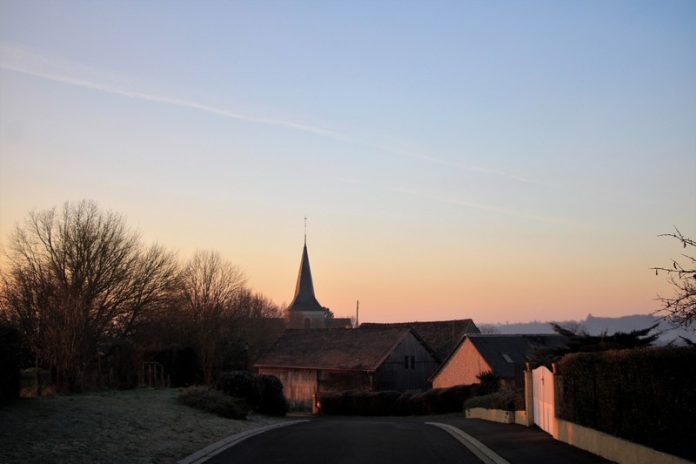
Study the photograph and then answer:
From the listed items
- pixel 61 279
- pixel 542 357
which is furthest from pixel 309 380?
pixel 542 357

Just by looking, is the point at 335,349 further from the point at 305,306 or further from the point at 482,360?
the point at 305,306

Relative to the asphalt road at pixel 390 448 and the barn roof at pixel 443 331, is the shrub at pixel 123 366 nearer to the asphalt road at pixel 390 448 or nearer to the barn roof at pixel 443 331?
the asphalt road at pixel 390 448

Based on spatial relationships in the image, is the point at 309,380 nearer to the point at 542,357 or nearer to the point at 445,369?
the point at 445,369

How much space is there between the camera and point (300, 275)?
392 ft

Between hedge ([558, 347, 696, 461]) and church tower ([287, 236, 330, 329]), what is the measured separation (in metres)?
101

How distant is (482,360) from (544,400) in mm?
35139

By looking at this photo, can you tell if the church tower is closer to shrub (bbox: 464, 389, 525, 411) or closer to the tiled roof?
the tiled roof

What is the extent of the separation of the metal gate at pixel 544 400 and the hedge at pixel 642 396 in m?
2.17

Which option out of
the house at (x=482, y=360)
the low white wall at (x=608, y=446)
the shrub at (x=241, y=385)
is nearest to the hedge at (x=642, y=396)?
the low white wall at (x=608, y=446)

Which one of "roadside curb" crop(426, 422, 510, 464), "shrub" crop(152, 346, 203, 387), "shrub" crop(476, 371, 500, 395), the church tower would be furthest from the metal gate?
the church tower

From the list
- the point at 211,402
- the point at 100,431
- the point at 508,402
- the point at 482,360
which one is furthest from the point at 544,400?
the point at 482,360

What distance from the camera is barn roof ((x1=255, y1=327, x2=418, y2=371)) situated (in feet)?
187

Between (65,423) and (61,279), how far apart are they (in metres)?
25.6

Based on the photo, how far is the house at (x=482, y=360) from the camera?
175 feet
